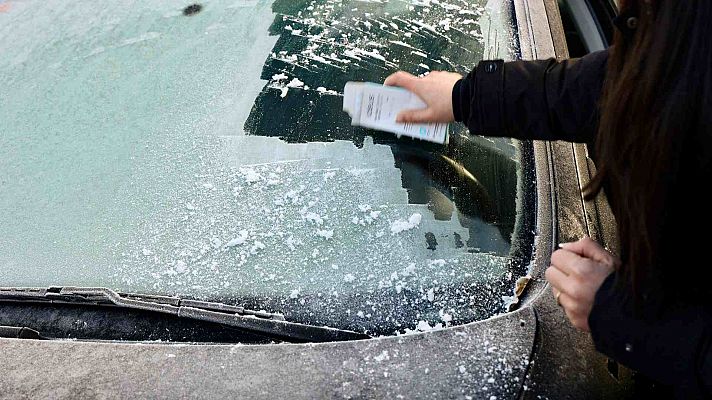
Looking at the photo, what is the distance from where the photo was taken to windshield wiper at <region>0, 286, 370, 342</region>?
1.25 metres

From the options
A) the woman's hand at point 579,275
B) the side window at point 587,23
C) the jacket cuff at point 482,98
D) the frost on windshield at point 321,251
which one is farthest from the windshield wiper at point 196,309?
the side window at point 587,23

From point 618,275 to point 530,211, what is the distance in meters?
0.52

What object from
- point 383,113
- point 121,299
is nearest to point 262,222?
point 121,299

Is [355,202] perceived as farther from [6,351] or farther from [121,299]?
[6,351]

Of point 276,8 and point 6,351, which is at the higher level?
point 276,8

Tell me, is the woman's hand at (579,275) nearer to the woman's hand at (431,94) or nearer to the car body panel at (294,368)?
the car body panel at (294,368)

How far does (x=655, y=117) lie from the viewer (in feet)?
2.60

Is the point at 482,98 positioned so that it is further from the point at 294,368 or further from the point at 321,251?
the point at 294,368

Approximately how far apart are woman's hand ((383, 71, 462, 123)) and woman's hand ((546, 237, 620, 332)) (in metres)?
0.52

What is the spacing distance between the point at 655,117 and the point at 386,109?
920 millimetres

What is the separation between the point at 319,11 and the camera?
206 cm

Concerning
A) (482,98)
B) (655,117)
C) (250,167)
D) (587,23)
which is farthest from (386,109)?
(587,23)

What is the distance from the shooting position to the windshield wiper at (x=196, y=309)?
125 cm

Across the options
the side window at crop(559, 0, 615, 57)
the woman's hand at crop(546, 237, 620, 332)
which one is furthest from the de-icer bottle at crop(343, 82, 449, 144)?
the side window at crop(559, 0, 615, 57)
